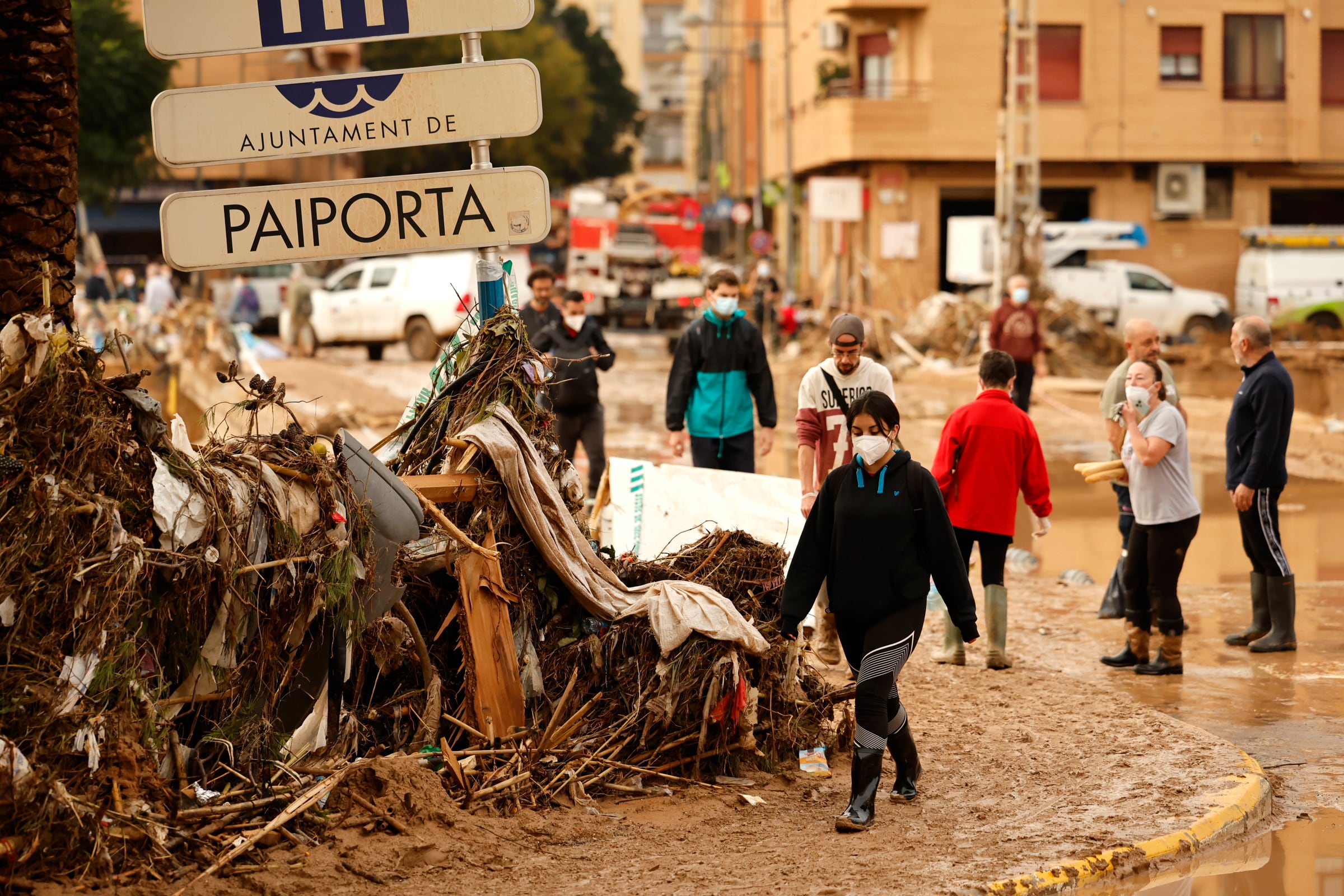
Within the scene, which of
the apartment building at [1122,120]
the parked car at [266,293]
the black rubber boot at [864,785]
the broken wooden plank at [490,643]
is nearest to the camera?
the black rubber boot at [864,785]

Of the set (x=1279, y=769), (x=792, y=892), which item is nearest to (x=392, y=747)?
(x=792, y=892)

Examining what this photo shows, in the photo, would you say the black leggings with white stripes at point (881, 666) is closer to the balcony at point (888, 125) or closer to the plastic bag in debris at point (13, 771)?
the plastic bag in debris at point (13, 771)

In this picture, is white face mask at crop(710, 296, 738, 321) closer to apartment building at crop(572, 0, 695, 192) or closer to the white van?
the white van

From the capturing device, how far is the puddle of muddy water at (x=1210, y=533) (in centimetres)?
1098

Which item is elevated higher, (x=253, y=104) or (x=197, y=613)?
(x=253, y=104)

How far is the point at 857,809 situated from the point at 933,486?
1234 millimetres

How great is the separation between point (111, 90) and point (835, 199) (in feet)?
56.2

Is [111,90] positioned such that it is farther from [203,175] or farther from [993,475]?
[993,475]

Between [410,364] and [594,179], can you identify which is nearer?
[410,364]

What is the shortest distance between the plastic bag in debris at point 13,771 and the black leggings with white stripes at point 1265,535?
21.0ft

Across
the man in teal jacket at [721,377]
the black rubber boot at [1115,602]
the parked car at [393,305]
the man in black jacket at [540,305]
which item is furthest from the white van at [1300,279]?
the man in teal jacket at [721,377]

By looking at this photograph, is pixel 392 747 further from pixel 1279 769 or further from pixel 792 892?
pixel 1279 769

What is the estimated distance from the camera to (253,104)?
624 centimetres

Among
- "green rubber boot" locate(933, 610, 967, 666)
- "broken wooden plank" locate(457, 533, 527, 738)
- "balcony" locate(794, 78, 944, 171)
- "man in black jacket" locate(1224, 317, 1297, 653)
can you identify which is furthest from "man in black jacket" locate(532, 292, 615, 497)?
"balcony" locate(794, 78, 944, 171)
